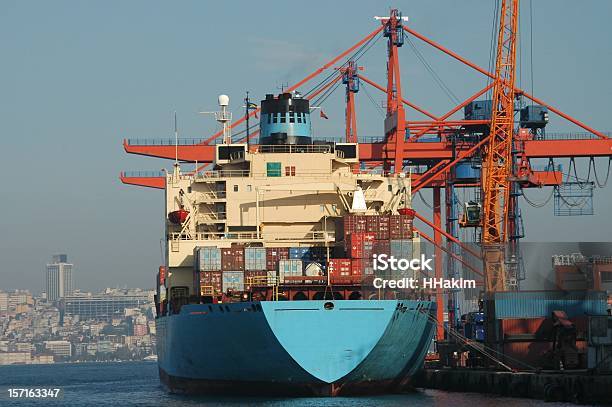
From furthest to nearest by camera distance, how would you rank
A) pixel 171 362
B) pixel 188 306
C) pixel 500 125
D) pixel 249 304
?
pixel 500 125, pixel 171 362, pixel 188 306, pixel 249 304

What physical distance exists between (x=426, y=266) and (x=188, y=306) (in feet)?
35.6

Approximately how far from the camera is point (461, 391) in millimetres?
57250

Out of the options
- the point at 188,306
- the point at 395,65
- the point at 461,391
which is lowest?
the point at 461,391

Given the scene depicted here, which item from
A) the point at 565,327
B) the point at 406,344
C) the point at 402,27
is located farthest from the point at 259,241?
the point at 402,27

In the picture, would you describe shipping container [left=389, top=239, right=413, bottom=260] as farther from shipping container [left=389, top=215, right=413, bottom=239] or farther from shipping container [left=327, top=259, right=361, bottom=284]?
shipping container [left=327, top=259, right=361, bottom=284]

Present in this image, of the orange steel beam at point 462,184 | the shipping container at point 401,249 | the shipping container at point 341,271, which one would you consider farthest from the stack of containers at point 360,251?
the orange steel beam at point 462,184

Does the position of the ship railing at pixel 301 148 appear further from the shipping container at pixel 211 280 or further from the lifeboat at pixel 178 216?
the shipping container at pixel 211 280

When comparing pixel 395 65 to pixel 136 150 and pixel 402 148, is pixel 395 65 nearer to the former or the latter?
pixel 402 148

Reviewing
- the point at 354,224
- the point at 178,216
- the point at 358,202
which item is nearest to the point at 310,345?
the point at 354,224

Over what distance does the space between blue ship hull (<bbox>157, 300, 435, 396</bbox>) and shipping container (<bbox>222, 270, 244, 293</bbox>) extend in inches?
58.0

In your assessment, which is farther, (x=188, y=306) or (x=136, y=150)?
(x=136, y=150)

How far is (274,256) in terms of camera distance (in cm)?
5431

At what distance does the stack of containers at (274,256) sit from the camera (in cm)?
5402

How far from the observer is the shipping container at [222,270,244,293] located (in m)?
53.6
